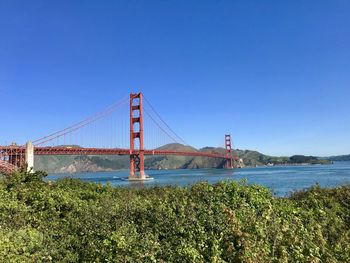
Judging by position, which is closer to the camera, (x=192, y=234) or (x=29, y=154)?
(x=192, y=234)

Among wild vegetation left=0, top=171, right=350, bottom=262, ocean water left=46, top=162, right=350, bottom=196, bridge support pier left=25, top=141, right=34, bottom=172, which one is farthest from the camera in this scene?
bridge support pier left=25, top=141, right=34, bottom=172

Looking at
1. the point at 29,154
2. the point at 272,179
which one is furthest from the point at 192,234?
the point at 29,154

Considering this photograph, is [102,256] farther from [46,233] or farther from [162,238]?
[46,233]

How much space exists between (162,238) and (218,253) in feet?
4.06

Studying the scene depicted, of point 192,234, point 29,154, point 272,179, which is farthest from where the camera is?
point 272,179

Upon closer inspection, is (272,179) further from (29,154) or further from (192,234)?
(192,234)

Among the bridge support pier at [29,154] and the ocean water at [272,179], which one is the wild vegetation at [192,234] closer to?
the ocean water at [272,179]

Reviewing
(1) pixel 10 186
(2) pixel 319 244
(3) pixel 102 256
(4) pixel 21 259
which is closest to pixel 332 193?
(2) pixel 319 244

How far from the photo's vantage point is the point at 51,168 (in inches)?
6673

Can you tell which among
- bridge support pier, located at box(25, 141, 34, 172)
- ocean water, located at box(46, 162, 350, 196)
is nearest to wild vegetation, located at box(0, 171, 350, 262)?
ocean water, located at box(46, 162, 350, 196)

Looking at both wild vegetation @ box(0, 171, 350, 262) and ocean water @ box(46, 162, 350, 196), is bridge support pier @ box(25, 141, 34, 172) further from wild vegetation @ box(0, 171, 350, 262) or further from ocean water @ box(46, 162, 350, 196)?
wild vegetation @ box(0, 171, 350, 262)

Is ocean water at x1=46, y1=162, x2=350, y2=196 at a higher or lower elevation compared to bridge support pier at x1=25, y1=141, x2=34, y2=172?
lower

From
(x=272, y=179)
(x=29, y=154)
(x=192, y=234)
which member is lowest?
(x=272, y=179)

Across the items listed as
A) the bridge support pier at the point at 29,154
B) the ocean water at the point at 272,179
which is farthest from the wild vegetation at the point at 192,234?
the bridge support pier at the point at 29,154
